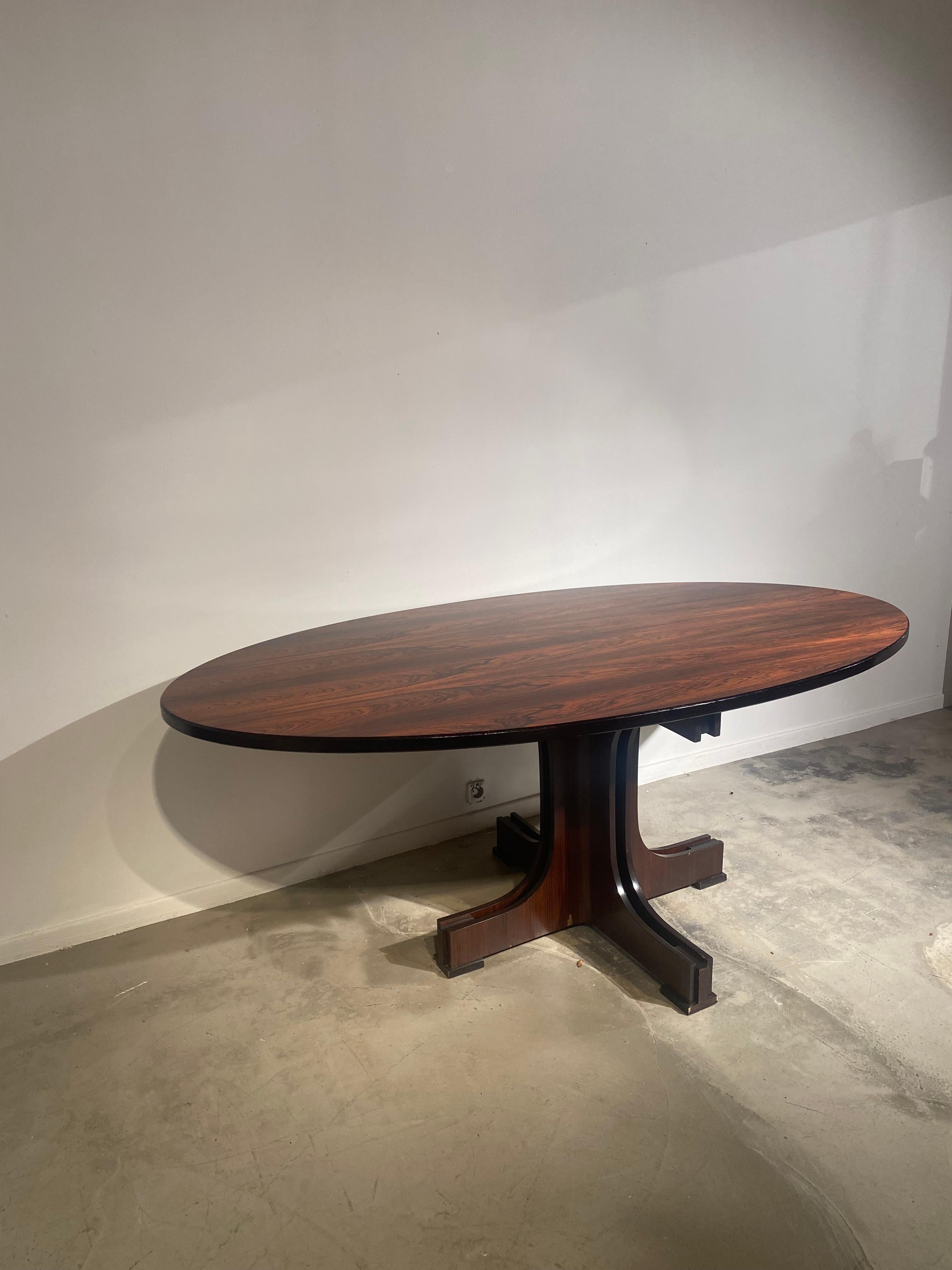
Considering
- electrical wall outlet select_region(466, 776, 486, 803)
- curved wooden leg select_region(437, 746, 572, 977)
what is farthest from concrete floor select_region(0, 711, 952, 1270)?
electrical wall outlet select_region(466, 776, 486, 803)

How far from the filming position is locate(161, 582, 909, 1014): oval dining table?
1.49 metres

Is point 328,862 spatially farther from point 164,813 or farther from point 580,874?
point 580,874

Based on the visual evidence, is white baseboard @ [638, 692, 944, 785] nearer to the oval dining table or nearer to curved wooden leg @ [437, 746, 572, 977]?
the oval dining table

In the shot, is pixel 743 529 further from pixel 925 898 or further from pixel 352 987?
pixel 352 987

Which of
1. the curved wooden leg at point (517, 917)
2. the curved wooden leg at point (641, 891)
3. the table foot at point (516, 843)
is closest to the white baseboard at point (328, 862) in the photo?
the table foot at point (516, 843)

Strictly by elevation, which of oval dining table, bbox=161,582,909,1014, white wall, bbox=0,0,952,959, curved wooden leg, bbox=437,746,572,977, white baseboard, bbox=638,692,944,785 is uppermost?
white wall, bbox=0,0,952,959

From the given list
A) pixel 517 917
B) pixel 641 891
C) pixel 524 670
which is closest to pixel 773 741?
pixel 641 891

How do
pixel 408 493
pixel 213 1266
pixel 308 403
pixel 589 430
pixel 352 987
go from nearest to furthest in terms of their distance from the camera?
pixel 213 1266 < pixel 352 987 < pixel 308 403 < pixel 408 493 < pixel 589 430

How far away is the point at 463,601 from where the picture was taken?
2.65 metres

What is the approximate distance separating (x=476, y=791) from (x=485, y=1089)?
1.22 meters

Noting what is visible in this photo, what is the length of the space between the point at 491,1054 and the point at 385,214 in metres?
2.20

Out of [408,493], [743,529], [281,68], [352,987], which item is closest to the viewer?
[352,987]

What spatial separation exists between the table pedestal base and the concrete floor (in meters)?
0.05

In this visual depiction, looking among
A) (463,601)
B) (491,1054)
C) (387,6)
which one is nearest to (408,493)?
(463,601)
